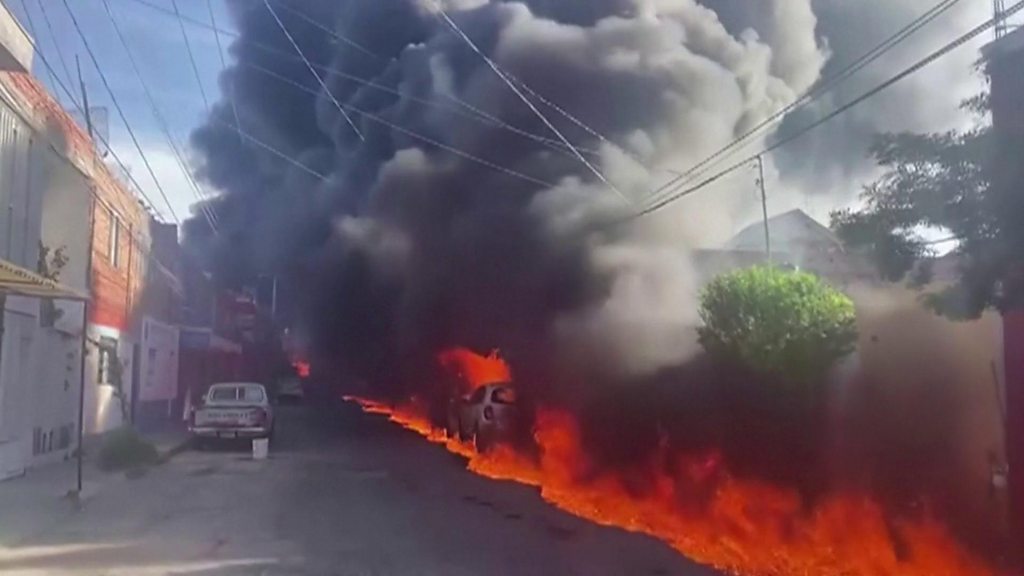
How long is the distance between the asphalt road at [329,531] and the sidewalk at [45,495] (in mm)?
251

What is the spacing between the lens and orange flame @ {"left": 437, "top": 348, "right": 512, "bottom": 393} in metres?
29.2

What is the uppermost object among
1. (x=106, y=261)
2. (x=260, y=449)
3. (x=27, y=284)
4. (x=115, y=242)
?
(x=115, y=242)

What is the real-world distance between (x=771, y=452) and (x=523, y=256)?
885 cm

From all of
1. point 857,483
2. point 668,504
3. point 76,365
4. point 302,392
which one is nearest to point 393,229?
point 76,365

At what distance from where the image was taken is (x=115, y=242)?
28.4 m

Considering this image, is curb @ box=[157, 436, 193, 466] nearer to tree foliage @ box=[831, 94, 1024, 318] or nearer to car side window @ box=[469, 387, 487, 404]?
car side window @ box=[469, 387, 487, 404]

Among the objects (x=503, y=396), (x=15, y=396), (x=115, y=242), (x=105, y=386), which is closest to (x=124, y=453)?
(x=15, y=396)

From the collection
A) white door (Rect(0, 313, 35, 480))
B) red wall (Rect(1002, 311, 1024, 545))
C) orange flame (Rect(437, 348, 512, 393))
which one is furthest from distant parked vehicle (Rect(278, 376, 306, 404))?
red wall (Rect(1002, 311, 1024, 545))

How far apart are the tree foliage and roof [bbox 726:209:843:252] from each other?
1192 centimetres

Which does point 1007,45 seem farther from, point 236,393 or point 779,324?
point 236,393

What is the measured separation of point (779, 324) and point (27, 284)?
909cm

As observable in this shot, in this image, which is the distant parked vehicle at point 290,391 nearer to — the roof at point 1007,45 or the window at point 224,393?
the window at point 224,393

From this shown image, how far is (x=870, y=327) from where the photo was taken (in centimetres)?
1512

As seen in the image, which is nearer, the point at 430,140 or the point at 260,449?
the point at 260,449
